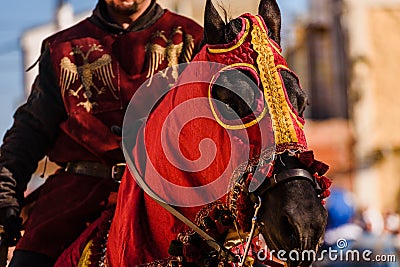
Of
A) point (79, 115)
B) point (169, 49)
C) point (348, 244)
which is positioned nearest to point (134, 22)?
point (169, 49)

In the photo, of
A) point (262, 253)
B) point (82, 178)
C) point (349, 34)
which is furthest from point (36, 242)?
point (349, 34)

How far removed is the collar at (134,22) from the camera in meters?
4.52

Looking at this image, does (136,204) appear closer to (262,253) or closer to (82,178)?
(262,253)

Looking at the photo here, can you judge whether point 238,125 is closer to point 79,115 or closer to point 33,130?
point 79,115

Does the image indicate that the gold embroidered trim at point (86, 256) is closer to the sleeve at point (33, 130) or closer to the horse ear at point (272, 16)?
the sleeve at point (33, 130)

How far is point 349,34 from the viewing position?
2472 centimetres

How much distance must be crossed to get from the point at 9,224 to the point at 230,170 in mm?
1477

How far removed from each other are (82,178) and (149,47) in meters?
0.70

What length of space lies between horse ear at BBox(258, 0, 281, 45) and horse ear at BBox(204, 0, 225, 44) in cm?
22

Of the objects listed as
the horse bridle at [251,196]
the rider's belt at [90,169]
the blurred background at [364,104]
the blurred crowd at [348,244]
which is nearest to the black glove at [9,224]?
the rider's belt at [90,169]

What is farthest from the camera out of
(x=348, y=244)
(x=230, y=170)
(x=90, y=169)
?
(x=348, y=244)

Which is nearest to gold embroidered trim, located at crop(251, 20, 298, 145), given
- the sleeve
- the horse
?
the horse

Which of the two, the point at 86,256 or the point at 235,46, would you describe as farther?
the point at 86,256

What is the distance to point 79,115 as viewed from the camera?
439 centimetres
